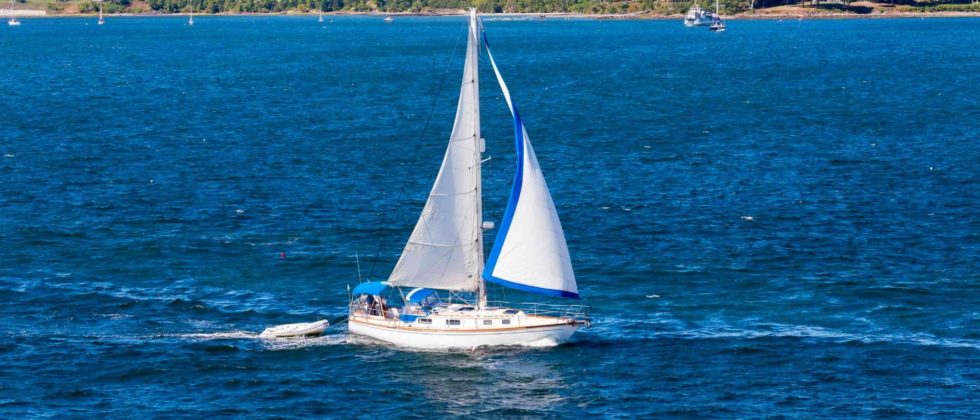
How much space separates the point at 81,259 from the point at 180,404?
27889 millimetres

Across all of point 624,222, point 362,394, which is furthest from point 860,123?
point 362,394

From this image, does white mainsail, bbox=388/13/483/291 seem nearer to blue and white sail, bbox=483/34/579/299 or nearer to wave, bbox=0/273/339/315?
blue and white sail, bbox=483/34/579/299

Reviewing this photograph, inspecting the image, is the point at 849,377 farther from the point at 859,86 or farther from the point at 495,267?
the point at 859,86

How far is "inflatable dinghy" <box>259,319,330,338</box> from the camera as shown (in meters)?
68.6

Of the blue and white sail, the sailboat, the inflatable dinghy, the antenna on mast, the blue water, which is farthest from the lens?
the antenna on mast

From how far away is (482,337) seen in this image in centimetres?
6562

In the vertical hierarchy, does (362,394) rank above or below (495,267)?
below

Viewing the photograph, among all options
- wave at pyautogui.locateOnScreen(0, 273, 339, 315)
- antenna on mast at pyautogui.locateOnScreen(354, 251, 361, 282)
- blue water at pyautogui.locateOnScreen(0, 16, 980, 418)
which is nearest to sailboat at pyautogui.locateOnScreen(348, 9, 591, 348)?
blue water at pyautogui.locateOnScreen(0, 16, 980, 418)

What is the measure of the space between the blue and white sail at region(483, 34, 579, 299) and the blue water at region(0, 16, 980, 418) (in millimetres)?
3471

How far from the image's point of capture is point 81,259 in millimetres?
84875

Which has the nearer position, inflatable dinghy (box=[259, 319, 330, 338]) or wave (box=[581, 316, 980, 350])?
wave (box=[581, 316, 980, 350])

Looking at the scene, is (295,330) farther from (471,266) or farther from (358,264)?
(358,264)

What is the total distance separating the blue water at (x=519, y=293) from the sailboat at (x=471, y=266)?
48.1 inches

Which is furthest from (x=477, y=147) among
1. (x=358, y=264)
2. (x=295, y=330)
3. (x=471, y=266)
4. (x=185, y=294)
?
(x=185, y=294)
